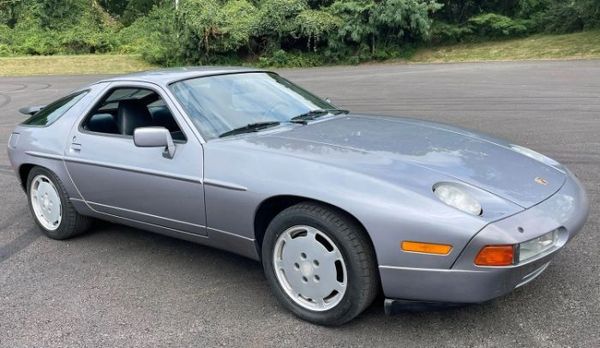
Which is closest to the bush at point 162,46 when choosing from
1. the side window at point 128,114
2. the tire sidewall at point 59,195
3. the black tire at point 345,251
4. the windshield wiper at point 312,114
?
the tire sidewall at point 59,195

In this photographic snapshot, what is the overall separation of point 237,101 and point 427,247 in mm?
1858

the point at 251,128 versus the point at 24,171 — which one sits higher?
the point at 251,128

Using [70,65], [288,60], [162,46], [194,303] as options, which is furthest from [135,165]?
[162,46]

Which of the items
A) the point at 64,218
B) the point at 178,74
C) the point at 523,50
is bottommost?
the point at 523,50

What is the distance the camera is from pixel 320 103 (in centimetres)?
447

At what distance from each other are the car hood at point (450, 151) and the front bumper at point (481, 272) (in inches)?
5.7

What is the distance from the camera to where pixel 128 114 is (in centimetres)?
437

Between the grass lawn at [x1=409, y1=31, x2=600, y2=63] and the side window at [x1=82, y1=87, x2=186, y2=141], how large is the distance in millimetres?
22507

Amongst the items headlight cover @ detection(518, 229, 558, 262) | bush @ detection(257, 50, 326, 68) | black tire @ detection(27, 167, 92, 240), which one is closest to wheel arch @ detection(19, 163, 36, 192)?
black tire @ detection(27, 167, 92, 240)

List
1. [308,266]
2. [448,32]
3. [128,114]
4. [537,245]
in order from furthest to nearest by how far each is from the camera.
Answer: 1. [448,32]
2. [128,114]
3. [308,266]
4. [537,245]

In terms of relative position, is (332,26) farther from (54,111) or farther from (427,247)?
(427,247)

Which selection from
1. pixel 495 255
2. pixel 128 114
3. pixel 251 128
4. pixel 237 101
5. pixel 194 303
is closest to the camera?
pixel 495 255

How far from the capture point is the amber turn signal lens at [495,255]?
2.57 meters

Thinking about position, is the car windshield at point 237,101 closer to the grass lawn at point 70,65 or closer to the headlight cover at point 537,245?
the headlight cover at point 537,245
